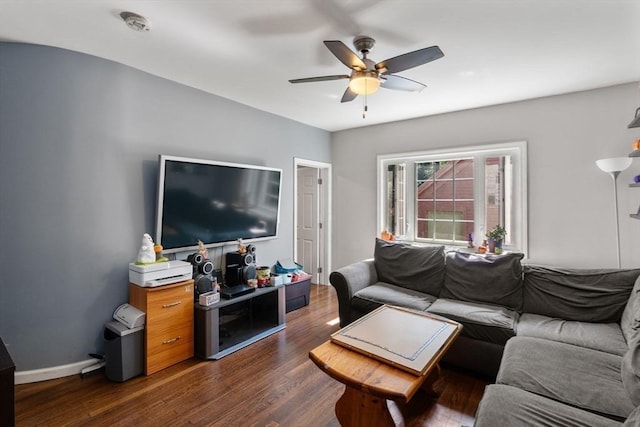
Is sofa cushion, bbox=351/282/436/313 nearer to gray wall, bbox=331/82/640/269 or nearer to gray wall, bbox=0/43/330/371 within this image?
gray wall, bbox=331/82/640/269

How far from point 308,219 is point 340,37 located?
3269 millimetres

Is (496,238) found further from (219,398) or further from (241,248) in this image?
(219,398)

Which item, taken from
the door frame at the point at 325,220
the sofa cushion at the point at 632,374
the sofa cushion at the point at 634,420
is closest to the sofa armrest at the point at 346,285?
the door frame at the point at 325,220

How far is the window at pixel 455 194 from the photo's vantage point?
3580mm

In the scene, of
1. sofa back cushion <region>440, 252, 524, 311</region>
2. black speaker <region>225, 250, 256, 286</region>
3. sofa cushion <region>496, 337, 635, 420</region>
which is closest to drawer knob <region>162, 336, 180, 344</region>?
black speaker <region>225, 250, 256, 286</region>

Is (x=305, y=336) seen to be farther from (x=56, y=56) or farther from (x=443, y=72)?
(x=56, y=56)

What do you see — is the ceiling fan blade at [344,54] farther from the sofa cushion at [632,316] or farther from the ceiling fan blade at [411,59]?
the sofa cushion at [632,316]

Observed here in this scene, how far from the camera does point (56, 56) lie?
2.35 m

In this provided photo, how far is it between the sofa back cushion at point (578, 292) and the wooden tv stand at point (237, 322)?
96.0 inches

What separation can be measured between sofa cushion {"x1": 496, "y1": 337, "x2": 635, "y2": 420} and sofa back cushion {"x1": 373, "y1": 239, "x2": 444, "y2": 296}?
3.98ft

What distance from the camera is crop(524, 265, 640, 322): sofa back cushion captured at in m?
2.40

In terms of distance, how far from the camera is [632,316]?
2.10 metres

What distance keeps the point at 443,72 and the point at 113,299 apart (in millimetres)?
3496

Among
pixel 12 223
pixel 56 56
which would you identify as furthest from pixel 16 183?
pixel 56 56
